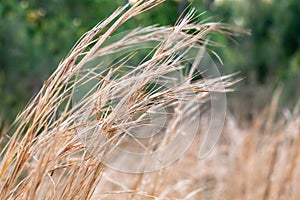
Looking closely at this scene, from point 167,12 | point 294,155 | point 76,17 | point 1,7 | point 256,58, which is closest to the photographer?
point 294,155

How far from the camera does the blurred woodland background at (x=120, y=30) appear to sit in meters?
7.13

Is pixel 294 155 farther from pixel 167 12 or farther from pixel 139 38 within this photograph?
pixel 167 12

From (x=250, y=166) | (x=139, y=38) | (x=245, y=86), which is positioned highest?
(x=245, y=86)

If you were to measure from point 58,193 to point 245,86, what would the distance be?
960cm

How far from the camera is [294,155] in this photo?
285 centimetres

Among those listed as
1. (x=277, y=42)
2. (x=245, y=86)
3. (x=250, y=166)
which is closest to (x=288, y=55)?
(x=277, y=42)

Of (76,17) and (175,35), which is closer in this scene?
(175,35)

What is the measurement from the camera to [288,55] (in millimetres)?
12117

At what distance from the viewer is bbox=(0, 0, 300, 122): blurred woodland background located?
23.4 feet

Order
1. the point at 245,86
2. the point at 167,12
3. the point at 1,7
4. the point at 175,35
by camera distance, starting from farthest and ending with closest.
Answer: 1. the point at 245,86
2. the point at 1,7
3. the point at 167,12
4. the point at 175,35

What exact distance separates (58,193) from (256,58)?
1072cm

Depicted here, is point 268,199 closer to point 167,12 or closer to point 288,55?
point 167,12

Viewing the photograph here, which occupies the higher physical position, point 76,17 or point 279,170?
point 76,17

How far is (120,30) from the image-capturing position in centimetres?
636
